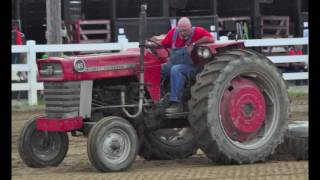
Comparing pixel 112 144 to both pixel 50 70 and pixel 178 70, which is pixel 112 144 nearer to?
pixel 50 70

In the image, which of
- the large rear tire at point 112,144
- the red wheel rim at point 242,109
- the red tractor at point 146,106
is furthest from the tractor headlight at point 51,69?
the red wheel rim at point 242,109

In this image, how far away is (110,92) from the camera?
322 inches

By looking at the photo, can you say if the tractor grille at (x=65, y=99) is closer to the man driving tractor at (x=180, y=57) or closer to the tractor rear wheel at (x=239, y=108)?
the man driving tractor at (x=180, y=57)

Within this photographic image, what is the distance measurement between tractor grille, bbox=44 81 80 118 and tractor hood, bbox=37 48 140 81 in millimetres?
74

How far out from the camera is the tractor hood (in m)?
7.69

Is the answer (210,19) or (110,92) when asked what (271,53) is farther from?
(110,92)

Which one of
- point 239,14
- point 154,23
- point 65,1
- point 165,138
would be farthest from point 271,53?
point 165,138

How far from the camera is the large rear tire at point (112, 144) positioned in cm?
745

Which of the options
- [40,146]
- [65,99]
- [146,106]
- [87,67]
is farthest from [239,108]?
[40,146]

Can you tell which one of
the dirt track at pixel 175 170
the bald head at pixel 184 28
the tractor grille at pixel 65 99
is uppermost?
the bald head at pixel 184 28

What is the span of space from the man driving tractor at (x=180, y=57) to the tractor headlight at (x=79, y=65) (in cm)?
97

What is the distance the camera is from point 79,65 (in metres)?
7.72

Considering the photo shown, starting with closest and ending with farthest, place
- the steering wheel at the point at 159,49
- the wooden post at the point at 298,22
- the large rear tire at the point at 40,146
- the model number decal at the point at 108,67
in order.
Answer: the model number decal at the point at 108,67, the large rear tire at the point at 40,146, the steering wheel at the point at 159,49, the wooden post at the point at 298,22

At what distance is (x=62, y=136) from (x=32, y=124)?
0.38m
